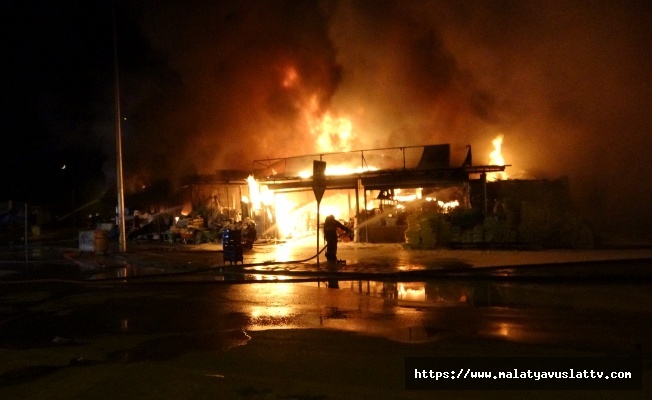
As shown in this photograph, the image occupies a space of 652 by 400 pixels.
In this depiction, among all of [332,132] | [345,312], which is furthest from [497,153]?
[345,312]

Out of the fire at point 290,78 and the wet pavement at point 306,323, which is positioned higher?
the fire at point 290,78

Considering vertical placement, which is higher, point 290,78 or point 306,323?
point 290,78

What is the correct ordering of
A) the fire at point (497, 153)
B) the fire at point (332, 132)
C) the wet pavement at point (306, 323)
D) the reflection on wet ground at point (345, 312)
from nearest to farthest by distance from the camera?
the wet pavement at point (306, 323)
the reflection on wet ground at point (345, 312)
the fire at point (497, 153)
the fire at point (332, 132)

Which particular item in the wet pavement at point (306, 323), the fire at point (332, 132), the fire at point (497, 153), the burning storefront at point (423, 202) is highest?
the fire at point (332, 132)

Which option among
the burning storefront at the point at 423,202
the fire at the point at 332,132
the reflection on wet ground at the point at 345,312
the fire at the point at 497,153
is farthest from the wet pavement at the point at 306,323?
the fire at the point at 332,132

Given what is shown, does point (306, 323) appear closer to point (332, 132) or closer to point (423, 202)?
point (423, 202)

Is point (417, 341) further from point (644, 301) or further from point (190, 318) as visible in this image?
point (644, 301)

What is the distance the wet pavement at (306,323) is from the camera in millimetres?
4895

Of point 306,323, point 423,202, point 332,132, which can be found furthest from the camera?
point 332,132

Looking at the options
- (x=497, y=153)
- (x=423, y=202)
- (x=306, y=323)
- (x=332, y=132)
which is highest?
(x=332, y=132)

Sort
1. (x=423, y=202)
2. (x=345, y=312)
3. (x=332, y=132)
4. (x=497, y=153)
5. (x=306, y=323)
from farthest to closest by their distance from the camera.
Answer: (x=332, y=132), (x=497, y=153), (x=423, y=202), (x=345, y=312), (x=306, y=323)

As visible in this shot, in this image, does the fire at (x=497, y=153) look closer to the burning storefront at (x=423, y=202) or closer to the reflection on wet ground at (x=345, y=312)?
the burning storefront at (x=423, y=202)

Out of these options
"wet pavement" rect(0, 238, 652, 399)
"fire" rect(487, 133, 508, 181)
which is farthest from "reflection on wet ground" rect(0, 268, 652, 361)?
"fire" rect(487, 133, 508, 181)

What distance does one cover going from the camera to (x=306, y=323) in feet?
24.1
